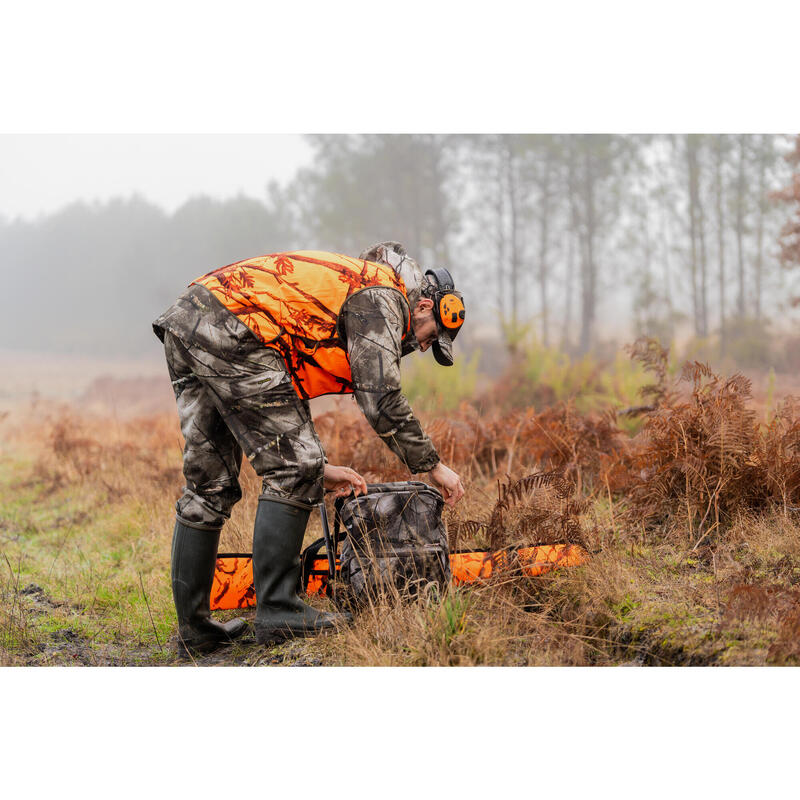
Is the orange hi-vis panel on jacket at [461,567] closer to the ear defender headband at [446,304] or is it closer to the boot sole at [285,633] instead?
the boot sole at [285,633]

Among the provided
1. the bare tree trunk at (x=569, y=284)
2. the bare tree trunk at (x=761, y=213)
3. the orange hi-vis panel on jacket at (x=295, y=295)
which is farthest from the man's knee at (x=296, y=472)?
the bare tree trunk at (x=569, y=284)

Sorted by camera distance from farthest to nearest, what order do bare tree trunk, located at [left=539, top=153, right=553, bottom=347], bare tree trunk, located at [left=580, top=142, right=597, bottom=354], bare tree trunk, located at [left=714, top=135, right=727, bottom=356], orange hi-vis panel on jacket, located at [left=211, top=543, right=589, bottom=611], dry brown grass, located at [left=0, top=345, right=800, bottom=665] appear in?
1. bare tree trunk, located at [left=539, top=153, right=553, bottom=347]
2. bare tree trunk, located at [left=580, top=142, right=597, bottom=354]
3. bare tree trunk, located at [left=714, top=135, right=727, bottom=356]
4. orange hi-vis panel on jacket, located at [left=211, top=543, right=589, bottom=611]
5. dry brown grass, located at [left=0, top=345, right=800, bottom=665]

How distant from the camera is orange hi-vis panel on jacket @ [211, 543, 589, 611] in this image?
3.49 metres

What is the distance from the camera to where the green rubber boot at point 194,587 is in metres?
3.27

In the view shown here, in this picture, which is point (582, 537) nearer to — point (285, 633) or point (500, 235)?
point (285, 633)

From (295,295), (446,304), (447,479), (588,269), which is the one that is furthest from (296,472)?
(588,269)

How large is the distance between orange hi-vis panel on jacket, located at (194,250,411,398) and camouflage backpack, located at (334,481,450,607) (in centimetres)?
69

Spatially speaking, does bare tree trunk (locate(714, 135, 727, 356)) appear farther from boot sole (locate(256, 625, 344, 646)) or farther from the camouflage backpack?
boot sole (locate(256, 625, 344, 646))

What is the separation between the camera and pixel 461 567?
3605mm

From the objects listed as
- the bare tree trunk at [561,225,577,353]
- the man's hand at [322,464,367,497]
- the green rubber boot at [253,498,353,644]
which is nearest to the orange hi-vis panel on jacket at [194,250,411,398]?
the man's hand at [322,464,367,497]

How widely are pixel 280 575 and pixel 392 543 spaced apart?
20.5 inches

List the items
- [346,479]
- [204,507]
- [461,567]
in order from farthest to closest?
[461,567] → [346,479] → [204,507]

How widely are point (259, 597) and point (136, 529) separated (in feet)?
9.37

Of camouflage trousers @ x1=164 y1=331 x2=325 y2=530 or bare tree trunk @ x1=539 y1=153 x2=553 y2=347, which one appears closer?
camouflage trousers @ x1=164 y1=331 x2=325 y2=530
